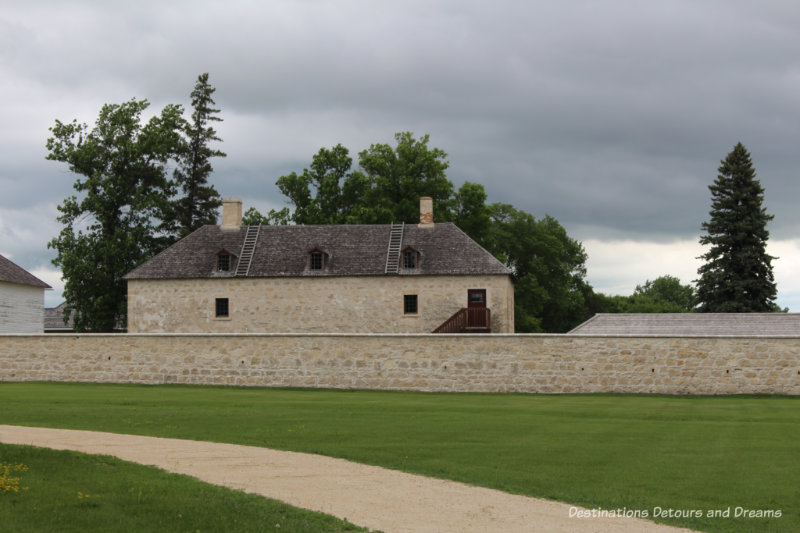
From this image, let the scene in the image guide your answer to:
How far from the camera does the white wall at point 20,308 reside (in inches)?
1697

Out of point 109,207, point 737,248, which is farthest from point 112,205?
point 737,248

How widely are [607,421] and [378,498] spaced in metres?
8.96

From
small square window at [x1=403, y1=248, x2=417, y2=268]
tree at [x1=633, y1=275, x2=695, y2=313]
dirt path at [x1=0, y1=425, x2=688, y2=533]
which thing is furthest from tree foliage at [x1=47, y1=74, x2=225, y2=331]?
tree at [x1=633, y1=275, x2=695, y2=313]

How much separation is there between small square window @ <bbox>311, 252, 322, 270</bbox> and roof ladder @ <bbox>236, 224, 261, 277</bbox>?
305 cm

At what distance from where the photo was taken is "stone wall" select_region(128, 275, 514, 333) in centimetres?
3775

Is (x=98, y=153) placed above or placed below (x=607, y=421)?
above

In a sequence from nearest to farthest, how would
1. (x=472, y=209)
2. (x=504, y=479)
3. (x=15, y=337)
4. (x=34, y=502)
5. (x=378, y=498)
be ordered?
(x=34, y=502)
(x=378, y=498)
(x=504, y=479)
(x=15, y=337)
(x=472, y=209)

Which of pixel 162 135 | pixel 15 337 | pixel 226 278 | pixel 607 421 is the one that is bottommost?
pixel 607 421

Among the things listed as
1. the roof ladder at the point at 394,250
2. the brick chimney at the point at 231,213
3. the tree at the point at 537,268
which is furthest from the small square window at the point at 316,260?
the tree at the point at 537,268

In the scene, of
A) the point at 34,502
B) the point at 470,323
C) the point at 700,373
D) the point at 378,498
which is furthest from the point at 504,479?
the point at 470,323

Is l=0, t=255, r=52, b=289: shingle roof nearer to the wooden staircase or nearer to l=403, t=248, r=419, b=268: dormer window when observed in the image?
l=403, t=248, r=419, b=268: dormer window

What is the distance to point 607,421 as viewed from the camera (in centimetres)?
1709

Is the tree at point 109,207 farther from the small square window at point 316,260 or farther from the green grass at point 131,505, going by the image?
the green grass at point 131,505

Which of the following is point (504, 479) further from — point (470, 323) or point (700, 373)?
point (470, 323)
